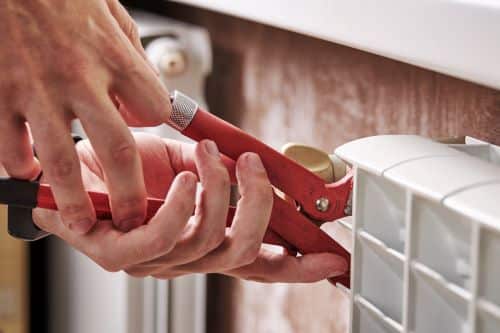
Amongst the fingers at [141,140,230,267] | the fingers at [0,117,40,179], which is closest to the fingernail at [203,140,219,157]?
the fingers at [141,140,230,267]

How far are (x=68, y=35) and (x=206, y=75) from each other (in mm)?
668

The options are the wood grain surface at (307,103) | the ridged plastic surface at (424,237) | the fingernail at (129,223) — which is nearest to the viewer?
the ridged plastic surface at (424,237)

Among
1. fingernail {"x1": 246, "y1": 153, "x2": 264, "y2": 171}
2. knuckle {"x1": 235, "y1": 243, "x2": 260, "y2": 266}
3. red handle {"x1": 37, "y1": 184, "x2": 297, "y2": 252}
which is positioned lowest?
knuckle {"x1": 235, "y1": 243, "x2": 260, "y2": 266}

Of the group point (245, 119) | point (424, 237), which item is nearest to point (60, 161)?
point (424, 237)

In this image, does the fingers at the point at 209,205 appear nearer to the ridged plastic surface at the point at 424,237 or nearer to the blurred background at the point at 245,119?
the ridged plastic surface at the point at 424,237

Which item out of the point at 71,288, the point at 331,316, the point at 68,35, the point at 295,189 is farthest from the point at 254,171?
the point at 71,288

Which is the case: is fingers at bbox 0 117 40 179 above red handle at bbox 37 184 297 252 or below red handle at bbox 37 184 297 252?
above

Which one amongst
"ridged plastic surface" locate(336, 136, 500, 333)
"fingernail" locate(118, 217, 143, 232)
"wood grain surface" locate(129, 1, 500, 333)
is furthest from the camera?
"wood grain surface" locate(129, 1, 500, 333)

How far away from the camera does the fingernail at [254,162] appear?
61 centimetres

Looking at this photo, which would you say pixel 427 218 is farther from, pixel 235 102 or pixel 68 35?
pixel 235 102

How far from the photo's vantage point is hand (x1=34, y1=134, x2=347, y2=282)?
587 mm

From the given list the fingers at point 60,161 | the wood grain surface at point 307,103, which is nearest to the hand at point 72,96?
the fingers at point 60,161

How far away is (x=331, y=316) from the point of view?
3.26 feet

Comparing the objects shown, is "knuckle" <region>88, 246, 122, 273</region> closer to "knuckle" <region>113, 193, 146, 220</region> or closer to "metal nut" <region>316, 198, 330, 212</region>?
"knuckle" <region>113, 193, 146, 220</region>
